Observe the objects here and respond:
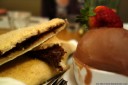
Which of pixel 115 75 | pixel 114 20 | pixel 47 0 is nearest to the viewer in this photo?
pixel 115 75

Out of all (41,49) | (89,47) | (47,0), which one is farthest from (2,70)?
(47,0)

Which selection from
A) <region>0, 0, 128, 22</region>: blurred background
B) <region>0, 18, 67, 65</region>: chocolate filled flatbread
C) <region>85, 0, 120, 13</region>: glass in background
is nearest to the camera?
<region>0, 18, 67, 65</region>: chocolate filled flatbread

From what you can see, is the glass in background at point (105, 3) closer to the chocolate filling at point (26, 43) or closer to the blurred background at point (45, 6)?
the chocolate filling at point (26, 43)

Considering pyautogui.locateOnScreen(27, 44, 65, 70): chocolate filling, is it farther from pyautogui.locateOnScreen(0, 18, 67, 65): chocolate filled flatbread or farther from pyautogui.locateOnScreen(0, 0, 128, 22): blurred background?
pyautogui.locateOnScreen(0, 0, 128, 22): blurred background

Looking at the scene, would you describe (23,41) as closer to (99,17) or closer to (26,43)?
(26,43)

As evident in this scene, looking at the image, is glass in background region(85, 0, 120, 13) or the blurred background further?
the blurred background

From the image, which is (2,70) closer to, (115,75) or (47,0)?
(115,75)

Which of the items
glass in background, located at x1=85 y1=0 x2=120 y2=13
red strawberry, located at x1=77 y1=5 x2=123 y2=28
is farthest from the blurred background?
red strawberry, located at x1=77 y1=5 x2=123 y2=28
